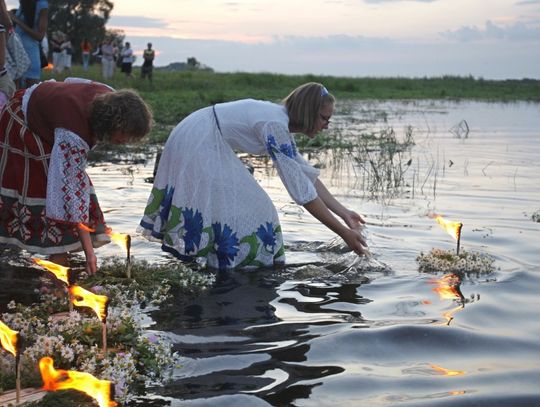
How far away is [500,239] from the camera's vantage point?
8703 mm

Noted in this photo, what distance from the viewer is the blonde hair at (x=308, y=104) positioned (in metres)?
6.38

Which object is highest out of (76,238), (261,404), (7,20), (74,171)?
(7,20)

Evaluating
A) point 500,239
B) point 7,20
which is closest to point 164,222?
point 7,20

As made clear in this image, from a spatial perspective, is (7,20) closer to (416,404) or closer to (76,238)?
(76,238)

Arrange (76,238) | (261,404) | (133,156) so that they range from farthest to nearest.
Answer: (133,156), (76,238), (261,404)

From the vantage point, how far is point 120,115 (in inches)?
208

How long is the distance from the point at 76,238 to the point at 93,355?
1743 mm

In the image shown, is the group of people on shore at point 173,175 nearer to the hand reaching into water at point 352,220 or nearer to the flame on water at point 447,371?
the hand reaching into water at point 352,220

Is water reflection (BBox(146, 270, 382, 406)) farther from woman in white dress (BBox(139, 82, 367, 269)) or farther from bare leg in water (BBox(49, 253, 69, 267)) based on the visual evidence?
bare leg in water (BBox(49, 253, 69, 267))

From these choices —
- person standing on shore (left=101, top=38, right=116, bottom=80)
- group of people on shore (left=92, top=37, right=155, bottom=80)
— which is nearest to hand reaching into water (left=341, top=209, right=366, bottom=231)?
person standing on shore (left=101, top=38, right=116, bottom=80)

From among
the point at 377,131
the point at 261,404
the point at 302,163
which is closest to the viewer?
the point at 261,404

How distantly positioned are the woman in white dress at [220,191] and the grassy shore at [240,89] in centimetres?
1086

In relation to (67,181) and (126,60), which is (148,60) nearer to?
(126,60)

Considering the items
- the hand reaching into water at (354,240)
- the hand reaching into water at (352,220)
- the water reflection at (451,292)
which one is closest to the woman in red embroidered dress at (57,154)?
the hand reaching into water at (354,240)
